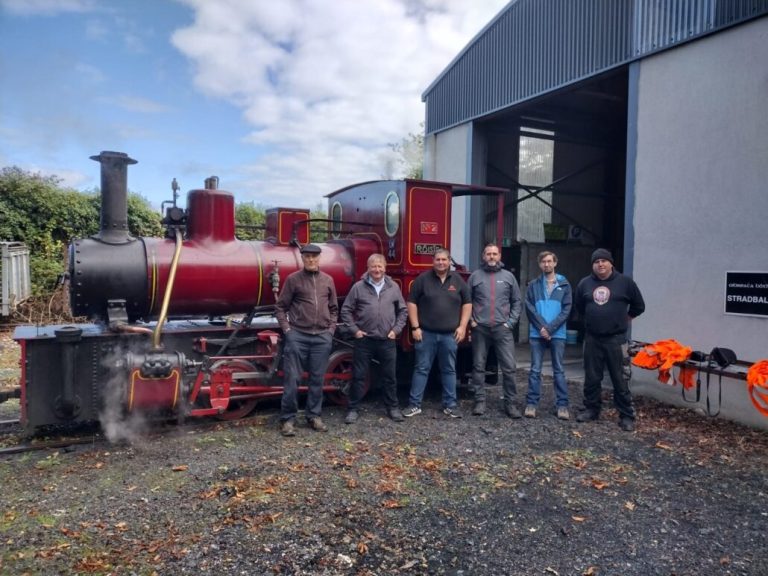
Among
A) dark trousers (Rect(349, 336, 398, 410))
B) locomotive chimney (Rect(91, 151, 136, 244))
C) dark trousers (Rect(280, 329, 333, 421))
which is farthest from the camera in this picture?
dark trousers (Rect(349, 336, 398, 410))

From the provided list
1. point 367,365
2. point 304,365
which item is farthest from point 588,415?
point 304,365

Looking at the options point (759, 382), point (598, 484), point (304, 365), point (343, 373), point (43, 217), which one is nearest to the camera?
point (598, 484)

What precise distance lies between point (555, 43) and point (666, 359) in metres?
5.04

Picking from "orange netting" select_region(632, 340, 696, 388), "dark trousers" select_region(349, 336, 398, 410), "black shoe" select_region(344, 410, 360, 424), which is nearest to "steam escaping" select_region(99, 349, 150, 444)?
"black shoe" select_region(344, 410, 360, 424)

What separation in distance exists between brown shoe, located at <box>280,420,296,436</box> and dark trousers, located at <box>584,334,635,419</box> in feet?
9.93

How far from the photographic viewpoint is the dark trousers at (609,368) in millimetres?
5730

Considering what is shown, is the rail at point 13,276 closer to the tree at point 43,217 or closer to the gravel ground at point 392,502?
the tree at point 43,217

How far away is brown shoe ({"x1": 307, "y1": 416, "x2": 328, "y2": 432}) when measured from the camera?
5.43 metres

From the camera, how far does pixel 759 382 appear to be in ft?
16.8

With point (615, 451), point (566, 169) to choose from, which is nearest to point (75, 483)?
point (615, 451)

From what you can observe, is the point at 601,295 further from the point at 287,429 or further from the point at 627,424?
the point at 287,429

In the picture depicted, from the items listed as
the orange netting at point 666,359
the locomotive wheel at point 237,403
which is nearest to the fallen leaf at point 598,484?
the orange netting at point 666,359

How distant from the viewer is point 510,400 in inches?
240

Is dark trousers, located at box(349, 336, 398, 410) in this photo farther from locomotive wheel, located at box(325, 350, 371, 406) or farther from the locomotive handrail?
the locomotive handrail
